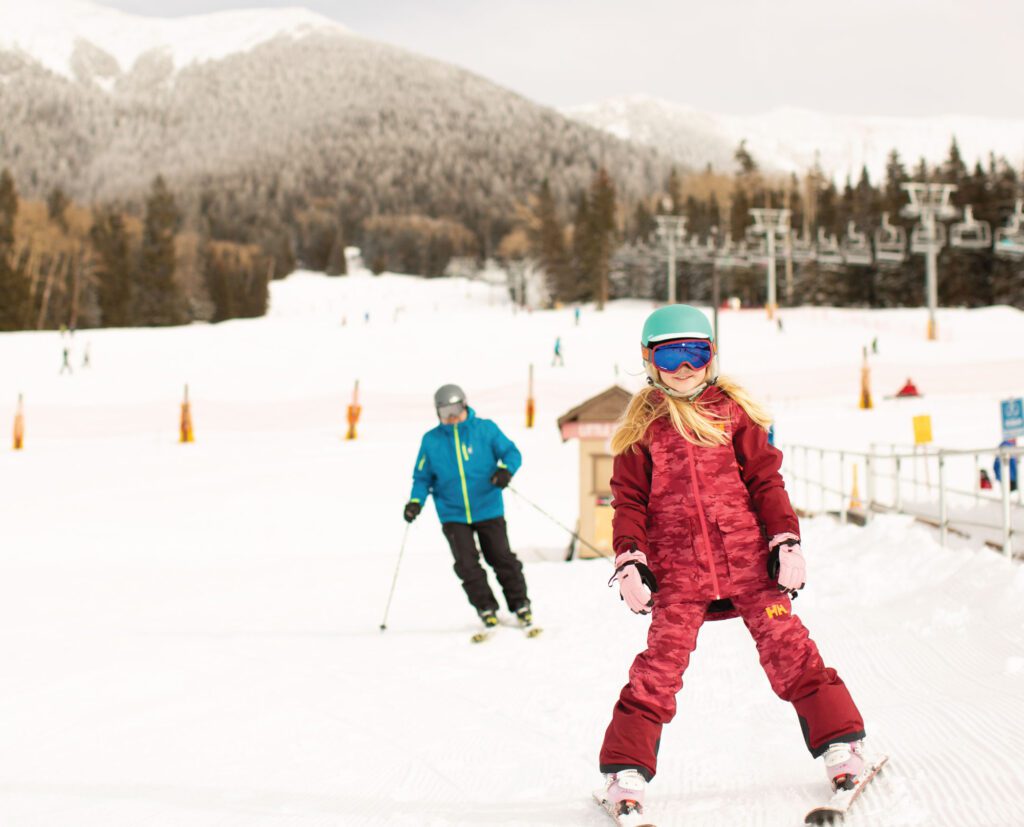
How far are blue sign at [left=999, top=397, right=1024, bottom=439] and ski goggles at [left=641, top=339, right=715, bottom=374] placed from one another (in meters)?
8.64

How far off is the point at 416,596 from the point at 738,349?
125ft

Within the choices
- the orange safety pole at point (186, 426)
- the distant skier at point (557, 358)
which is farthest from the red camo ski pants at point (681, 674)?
the distant skier at point (557, 358)

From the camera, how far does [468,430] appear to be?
630 centimetres

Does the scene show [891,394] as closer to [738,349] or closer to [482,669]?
[738,349]

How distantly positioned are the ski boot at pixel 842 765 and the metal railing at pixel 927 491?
365cm

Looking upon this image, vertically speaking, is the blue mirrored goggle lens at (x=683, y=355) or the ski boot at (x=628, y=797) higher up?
the blue mirrored goggle lens at (x=683, y=355)

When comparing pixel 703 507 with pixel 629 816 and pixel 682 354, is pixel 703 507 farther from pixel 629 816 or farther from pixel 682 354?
pixel 629 816

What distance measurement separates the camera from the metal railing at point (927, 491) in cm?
696

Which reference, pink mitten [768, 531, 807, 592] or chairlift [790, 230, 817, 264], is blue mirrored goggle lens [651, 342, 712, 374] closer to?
pink mitten [768, 531, 807, 592]

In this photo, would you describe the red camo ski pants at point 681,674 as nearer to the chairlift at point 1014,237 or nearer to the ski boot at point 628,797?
the ski boot at point 628,797

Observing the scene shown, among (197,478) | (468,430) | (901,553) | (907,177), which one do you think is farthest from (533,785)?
(907,177)

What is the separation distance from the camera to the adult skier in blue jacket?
20.6 feet

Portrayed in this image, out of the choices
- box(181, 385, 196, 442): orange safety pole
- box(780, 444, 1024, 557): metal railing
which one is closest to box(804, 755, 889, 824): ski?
box(780, 444, 1024, 557): metal railing

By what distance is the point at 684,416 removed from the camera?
2.83m
